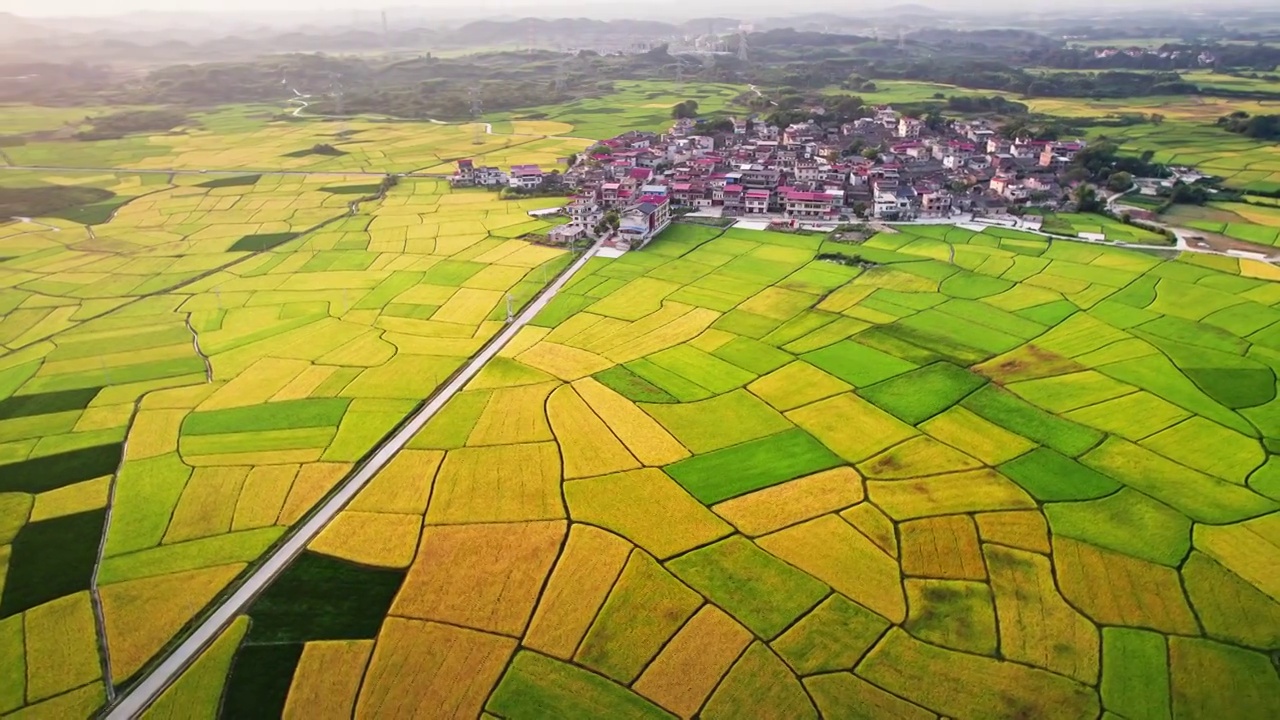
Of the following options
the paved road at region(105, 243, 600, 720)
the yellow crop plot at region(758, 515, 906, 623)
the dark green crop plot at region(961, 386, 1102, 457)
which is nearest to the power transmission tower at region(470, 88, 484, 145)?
the paved road at region(105, 243, 600, 720)

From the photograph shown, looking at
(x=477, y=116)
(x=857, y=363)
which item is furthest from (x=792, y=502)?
(x=477, y=116)

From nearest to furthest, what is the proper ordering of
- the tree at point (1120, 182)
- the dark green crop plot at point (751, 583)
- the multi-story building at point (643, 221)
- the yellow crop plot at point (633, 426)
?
the dark green crop plot at point (751, 583) → the yellow crop plot at point (633, 426) → the multi-story building at point (643, 221) → the tree at point (1120, 182)

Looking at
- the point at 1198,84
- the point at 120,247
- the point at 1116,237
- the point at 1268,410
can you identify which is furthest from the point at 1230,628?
the point at 1198,84

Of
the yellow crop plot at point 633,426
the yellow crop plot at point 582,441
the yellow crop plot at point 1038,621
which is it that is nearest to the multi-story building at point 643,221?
the yellow crop plot at point 633,426

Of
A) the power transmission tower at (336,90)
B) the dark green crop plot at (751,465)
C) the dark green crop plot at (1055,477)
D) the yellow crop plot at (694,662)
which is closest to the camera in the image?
the yellow crop plot at (694,662)

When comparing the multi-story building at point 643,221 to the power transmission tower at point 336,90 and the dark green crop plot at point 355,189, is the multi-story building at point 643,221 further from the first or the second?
the power transmission tower at point 336,90
